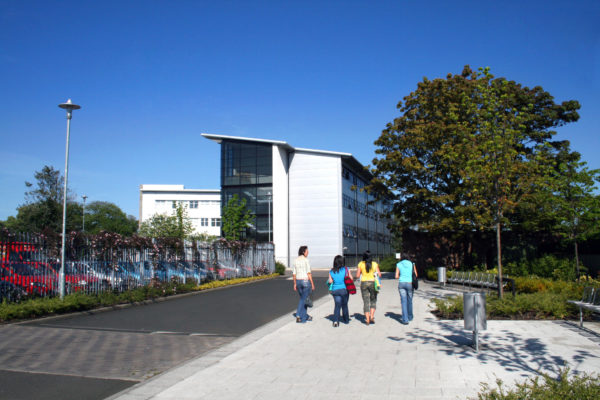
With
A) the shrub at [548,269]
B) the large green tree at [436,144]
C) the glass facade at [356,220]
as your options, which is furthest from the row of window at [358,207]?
the shrub at [548,269]

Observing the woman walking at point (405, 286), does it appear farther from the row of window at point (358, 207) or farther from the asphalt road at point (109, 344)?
the row of window at point (358, 207)

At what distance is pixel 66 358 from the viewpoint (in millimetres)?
7578

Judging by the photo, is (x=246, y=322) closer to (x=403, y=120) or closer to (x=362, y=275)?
(x=362, y=275)

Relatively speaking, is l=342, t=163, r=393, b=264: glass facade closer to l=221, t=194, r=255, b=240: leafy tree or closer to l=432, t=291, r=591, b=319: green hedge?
l=221, t=194, r=255, b=240: leafy tree

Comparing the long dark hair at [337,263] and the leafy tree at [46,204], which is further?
the leafy tree at [46,204]

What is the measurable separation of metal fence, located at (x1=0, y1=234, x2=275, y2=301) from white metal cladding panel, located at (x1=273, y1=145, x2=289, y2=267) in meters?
26.9

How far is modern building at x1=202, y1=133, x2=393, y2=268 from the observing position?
52719 millimetres

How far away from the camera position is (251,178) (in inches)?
2094

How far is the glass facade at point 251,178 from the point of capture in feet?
173

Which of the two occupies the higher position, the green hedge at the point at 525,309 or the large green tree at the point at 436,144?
the large green tree at the point at 436,144

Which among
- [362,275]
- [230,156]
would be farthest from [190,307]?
[230,156]

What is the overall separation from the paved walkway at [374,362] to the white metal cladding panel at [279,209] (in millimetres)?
41676

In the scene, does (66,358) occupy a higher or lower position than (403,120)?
lower

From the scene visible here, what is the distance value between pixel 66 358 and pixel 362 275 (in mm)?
6377
